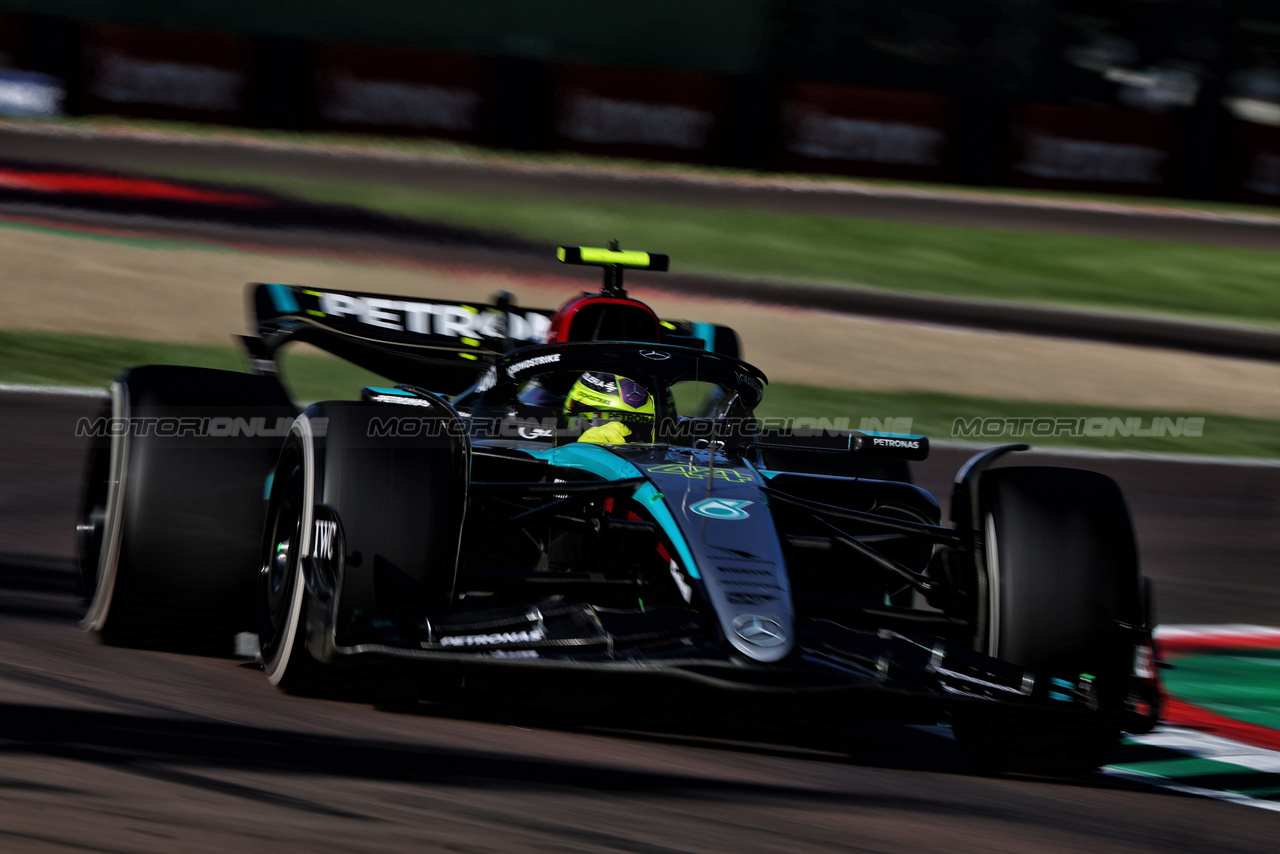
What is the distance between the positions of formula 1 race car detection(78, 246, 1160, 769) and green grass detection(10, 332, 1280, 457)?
582 cm

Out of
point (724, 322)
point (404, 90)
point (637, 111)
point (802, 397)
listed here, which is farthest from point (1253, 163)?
point (802, 397)

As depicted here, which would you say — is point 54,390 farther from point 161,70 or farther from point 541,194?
point 161,70

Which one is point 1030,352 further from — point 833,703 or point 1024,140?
point 833,703

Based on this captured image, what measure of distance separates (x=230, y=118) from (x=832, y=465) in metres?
15.2

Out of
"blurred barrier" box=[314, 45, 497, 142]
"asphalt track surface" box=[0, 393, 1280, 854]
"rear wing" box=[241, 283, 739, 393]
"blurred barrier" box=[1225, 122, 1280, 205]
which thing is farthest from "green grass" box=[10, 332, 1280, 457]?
"blurred barrier" box=[1225, 122, 1280, 205]

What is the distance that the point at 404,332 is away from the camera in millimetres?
7375

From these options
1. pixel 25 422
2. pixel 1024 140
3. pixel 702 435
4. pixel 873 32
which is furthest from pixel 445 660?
pixel 873 32

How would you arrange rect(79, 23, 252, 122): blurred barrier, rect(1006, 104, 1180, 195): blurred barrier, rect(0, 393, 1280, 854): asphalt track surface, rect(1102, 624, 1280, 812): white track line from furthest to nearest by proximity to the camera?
rect(1006, 104, 1180, 195): blurred barrier < rect(79, 23, 252, 122): blurred barrier < rect(1102, 624, 1280, 812): white track line < rect(0, 393, 1280, 854): asphalt track surface

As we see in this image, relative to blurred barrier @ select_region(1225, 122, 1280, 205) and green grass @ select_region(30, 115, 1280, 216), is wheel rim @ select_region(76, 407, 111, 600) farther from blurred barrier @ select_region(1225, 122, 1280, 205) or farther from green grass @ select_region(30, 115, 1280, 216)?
blurred barrier @ select_region(1225, 122, 1280, 205)

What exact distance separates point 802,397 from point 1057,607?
8.09m

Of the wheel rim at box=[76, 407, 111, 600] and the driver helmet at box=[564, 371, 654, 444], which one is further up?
the driver helmet at box=[564, 371, 654, 444]

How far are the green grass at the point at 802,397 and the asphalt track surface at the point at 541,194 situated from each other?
3.11 m

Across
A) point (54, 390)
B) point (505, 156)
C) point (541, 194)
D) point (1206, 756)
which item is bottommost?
point (1206, 756)

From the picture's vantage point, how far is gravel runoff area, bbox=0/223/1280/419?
13.3 meters
